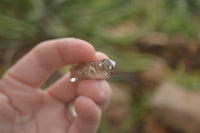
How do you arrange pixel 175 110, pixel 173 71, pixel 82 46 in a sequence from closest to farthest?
1. pixel 82 46
2. pixel 175 110
3. pixel 173 71

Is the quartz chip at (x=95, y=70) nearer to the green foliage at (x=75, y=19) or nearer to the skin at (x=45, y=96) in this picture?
the skin at (x=45, y=96)

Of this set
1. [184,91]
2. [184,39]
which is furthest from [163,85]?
[184,39]

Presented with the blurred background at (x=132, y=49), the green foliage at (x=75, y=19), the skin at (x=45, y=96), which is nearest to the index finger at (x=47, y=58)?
the skin at (x=45, y=96)

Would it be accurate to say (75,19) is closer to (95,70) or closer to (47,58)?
(47,58)

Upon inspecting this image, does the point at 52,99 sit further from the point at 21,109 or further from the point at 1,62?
the point at 1,62

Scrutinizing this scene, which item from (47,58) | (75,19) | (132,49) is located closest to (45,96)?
(47,58)

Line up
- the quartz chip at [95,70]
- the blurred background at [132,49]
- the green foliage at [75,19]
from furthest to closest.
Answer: the green foliage at [75,19] → the blurred background at [132,49] → the quartz chip at [95,70]
